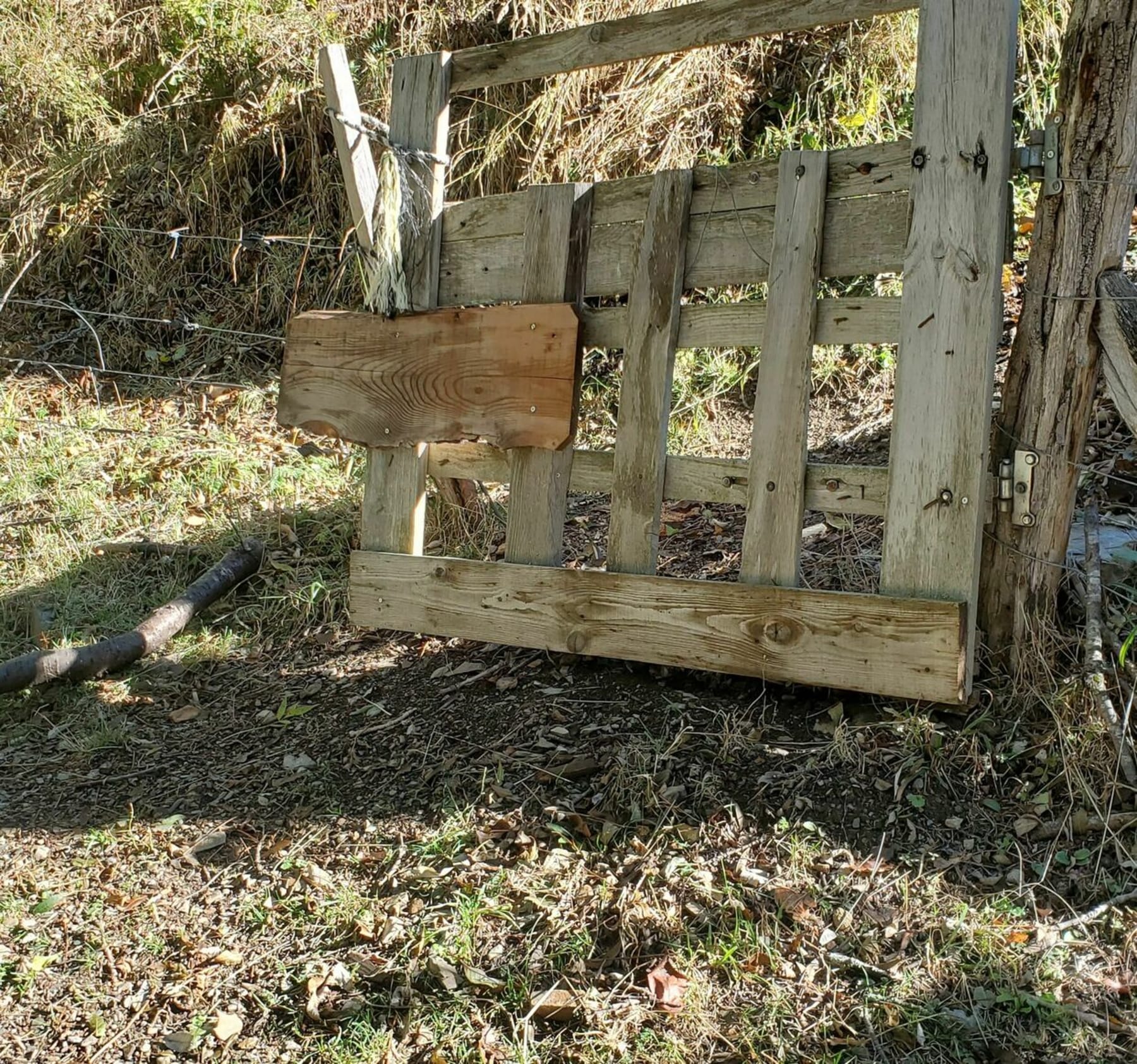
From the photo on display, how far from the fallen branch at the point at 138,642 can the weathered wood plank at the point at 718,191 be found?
219 cm

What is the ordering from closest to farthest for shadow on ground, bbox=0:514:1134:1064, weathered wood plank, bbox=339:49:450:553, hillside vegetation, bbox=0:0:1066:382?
shadow on ground, bbox=0:514:1134:1064, weathered wood plank, bbox=339:49:450:553, hillside vegetation, bbox=0:0:1066:382

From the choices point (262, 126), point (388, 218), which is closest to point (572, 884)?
point (388, 218)

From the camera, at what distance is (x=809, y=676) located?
11.6ft

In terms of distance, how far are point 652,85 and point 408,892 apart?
4720 mm

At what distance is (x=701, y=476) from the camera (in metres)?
3.77

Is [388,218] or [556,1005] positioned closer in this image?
[556,1005]

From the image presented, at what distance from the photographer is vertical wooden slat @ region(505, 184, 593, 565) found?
4.00 m

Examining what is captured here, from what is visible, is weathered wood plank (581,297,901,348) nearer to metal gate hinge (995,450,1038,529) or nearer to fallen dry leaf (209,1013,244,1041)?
metal gate hinge (995,450,1038,529)

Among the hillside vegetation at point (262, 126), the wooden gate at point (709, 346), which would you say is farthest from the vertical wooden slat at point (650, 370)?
the hillside vegetation at point (262, 126)

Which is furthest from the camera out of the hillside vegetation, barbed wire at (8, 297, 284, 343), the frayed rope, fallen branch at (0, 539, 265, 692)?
barbed wire at (8, 297, 284, 343)

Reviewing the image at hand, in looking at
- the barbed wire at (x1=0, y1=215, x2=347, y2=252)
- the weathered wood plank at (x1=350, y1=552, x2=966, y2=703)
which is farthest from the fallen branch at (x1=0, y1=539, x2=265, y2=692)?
the barbed wire at (x1=0, y1=215, x2=347, y2=252)

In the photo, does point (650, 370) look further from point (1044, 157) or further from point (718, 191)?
point (1044, 157)

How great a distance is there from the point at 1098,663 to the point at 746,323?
1.53m

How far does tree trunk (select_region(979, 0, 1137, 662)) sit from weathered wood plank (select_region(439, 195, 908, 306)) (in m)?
0.47
